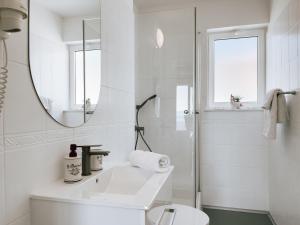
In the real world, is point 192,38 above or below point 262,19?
below

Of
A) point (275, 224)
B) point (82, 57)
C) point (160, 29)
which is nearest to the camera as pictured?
point (82, 57)

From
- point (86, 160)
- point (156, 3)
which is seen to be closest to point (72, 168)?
point (86, 160)

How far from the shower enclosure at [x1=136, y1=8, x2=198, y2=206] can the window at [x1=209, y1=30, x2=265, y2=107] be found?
0.56 m

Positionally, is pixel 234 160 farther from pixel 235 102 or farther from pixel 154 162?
pixel 154 162

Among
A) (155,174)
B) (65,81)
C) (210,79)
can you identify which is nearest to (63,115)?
(65,81)

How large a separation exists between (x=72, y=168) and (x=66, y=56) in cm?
54

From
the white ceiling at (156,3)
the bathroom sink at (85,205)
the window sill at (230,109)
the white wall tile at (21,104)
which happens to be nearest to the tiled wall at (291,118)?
the window sill at (230,109)

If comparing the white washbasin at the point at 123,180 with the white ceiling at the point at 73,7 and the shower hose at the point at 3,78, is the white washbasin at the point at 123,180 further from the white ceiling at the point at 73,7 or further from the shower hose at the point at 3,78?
the white ceiling at the point at 73,7

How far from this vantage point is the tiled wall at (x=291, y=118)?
175 cm

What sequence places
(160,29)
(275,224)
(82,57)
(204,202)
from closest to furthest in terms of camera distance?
1. (82,57)
2. (275,224)
3. (160,29)
4. (204,202)

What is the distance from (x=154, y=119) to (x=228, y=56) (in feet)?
3.94

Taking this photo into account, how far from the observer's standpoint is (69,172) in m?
1.02

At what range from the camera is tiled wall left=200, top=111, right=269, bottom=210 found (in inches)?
105

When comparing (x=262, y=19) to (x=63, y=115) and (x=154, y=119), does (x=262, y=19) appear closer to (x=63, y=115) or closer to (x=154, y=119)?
(x=154, y=119)
